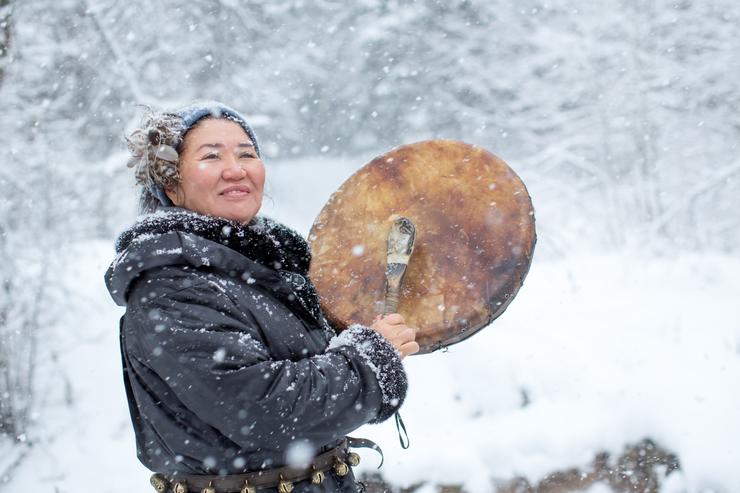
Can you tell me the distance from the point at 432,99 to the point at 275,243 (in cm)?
1033

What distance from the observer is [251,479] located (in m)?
1.31

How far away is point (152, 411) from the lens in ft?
4.19

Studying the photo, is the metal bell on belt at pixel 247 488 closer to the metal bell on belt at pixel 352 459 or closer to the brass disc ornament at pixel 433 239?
the metal bell on belt at pixel 352 459

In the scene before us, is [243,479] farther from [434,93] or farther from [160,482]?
[434,93]

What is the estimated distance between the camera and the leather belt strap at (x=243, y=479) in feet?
4.25

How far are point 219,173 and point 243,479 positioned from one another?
2.31 feet

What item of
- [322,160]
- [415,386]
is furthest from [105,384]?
[322,160]

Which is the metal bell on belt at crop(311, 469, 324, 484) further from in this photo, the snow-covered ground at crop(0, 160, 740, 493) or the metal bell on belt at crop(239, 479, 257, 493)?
the snow-covered ground at crop(0, 160, 740, 493)

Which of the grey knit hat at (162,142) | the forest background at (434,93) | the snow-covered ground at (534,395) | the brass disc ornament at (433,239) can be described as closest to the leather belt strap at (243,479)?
the brass disc ornament at (433,239)

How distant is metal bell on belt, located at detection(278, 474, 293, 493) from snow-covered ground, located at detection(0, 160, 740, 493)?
3.08 m

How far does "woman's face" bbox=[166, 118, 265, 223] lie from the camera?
1.49m

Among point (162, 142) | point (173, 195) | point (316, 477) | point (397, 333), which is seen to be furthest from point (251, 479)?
point (162, 142)

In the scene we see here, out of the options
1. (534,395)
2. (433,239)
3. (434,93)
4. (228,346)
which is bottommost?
(534,395)

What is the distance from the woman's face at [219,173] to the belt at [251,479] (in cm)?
59
